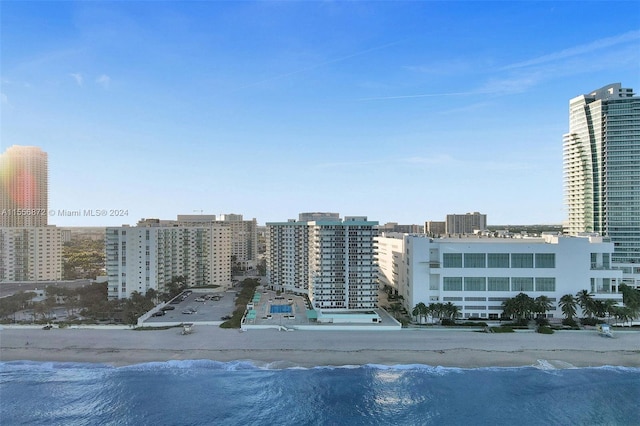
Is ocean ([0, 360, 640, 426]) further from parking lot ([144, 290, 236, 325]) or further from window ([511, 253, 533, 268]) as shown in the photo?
window ([511, 253, 533, 268])

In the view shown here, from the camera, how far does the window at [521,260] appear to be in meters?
40.2

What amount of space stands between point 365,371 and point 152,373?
13967 millimetres

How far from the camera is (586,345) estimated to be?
3247 cm

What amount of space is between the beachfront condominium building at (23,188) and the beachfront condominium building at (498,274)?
57551mm

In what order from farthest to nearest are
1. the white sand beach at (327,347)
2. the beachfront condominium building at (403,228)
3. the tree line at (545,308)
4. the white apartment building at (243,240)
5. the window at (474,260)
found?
1. the beachfront condominium building at (403,228)
2. the white apartment building at (243,240)
3. the window at (474,260)
4. the tree line at (545,308)
5. the white sand beach at (327,347)

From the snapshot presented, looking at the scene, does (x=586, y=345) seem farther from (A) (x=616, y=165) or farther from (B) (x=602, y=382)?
(A) (x=616, y=165)

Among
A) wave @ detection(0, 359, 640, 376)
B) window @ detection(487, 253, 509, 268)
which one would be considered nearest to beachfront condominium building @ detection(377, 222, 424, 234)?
window @ detection(487, 253, 509, 268)

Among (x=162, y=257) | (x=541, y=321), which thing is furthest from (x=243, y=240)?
(x=541, y=321)

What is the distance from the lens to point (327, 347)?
104 ft

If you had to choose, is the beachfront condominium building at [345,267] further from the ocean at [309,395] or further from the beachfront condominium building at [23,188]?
the beachfront condominium building at [23,188]

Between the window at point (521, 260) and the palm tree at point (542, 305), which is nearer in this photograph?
the palm tree at point (542, 305)

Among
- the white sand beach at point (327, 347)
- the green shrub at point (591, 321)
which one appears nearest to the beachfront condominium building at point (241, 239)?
the white sand beach at point (327, 347)

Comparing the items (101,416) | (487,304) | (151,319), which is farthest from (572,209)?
(101,416)

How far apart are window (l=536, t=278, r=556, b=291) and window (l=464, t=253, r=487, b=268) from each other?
5.51m
